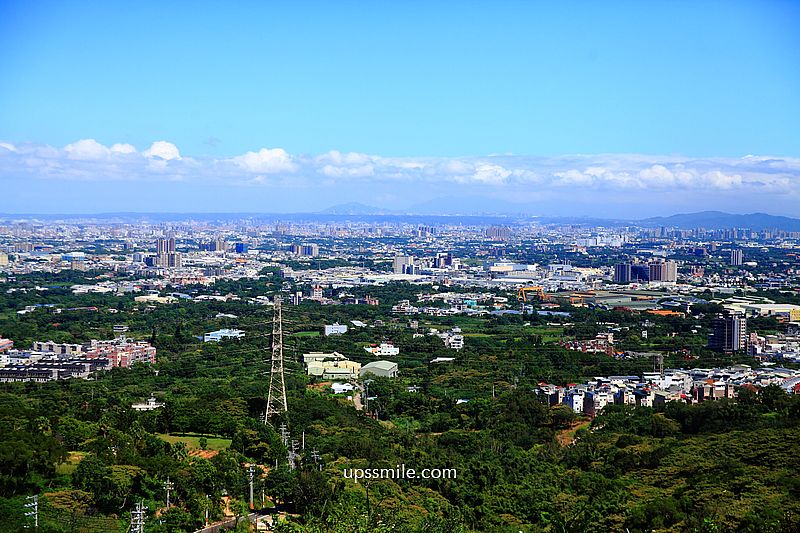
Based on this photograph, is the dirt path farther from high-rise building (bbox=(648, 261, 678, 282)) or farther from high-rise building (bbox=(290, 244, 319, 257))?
high-rise building (bbox=(290, 244, 319, 257))

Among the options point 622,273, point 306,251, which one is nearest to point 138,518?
point 622,273

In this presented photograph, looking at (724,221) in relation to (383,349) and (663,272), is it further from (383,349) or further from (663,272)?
(383,349)

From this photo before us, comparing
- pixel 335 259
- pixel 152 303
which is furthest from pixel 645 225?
pixel 152 303

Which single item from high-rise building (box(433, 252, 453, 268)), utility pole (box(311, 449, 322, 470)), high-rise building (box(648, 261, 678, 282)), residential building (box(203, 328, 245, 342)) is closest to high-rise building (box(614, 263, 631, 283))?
high-rise building (box(648, 261, 678, 282))

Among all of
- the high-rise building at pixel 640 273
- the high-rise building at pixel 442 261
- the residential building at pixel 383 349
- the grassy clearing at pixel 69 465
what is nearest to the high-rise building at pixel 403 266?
the high-rise building at pixel 442 261

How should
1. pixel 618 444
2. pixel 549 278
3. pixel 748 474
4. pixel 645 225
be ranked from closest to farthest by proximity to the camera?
pixel 748 474
pixel 618 444
pixel 549 278
pixel 645 225

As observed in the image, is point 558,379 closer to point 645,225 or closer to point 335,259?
point 335,259

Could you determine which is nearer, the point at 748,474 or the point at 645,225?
the point at 748,474
